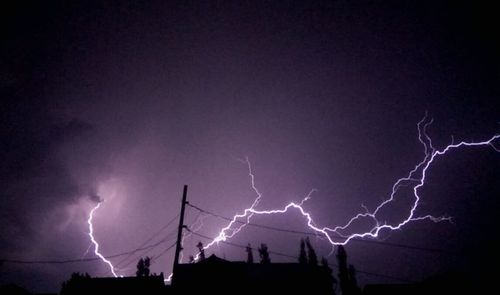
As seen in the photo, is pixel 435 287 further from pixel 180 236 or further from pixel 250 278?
pixel 180 236

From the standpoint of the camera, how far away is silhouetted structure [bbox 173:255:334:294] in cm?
1992

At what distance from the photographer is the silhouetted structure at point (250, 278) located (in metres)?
19.9

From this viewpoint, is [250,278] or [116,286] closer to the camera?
[116,286]

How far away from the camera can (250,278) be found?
22844mm

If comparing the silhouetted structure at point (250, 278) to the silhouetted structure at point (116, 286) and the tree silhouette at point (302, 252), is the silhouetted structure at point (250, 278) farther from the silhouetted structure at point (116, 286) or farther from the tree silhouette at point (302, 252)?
the tree silhouette at point (302, 252)

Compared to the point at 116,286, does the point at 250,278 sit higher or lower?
higher

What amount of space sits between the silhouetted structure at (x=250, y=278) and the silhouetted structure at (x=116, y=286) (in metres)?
1.66

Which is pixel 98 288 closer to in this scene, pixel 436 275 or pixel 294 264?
pixel 294 264

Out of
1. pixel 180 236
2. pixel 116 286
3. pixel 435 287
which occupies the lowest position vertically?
pixel 116 286

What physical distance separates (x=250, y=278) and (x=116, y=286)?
9325 mm

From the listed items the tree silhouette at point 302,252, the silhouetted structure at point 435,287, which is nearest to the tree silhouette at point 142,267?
the tree silhouette at point 302,252

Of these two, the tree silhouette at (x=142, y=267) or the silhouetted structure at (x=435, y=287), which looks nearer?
the silhouetted structure at (x=435, y=287)

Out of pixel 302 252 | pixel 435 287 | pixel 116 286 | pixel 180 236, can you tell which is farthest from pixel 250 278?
pixel 302 252

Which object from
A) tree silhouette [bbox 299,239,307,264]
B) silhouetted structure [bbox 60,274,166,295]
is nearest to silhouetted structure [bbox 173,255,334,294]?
silhouetted structure [bbox 60,274,166,295]
